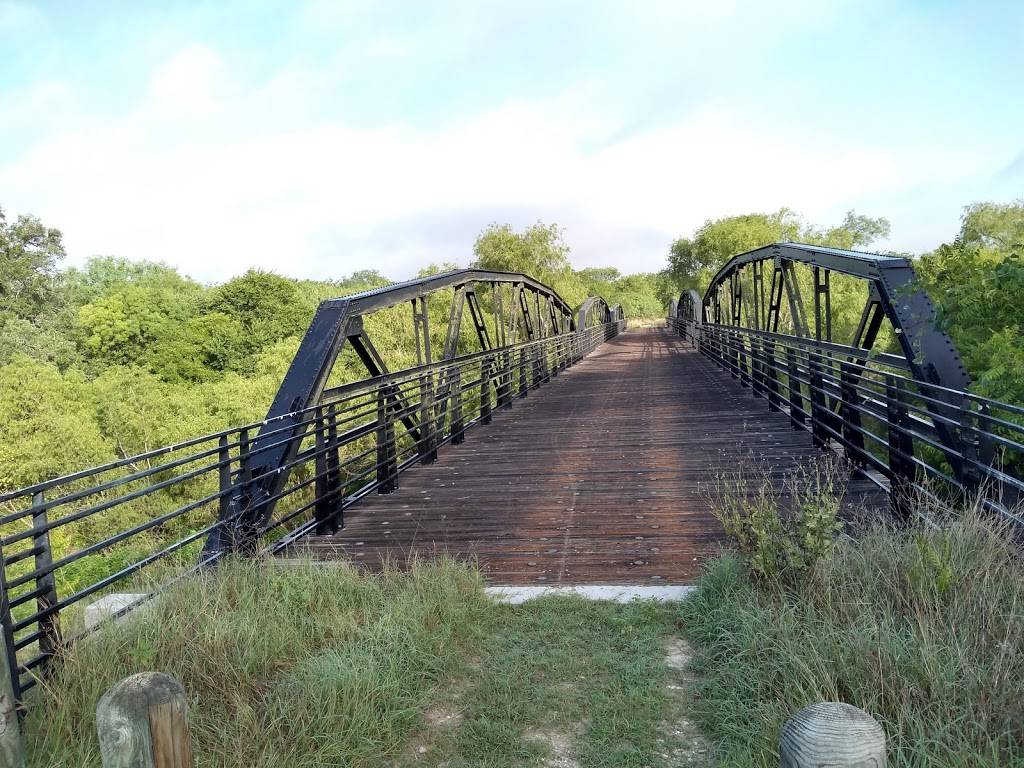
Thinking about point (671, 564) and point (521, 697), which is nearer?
point (521, 697)

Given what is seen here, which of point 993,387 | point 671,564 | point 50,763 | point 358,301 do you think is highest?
point 358,301

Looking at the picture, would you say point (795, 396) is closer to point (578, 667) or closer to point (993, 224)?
point (578, 667)

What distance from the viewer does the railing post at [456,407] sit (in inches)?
424

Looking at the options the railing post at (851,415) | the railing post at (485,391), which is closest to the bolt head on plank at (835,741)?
the railing post at (851,415)

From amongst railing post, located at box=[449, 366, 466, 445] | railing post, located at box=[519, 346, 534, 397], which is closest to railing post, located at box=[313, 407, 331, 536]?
railing post, located at box=[449, 366, 466, 445]

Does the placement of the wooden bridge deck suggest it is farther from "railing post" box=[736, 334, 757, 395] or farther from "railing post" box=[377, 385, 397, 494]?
"railing post" box=[736, 334, 757, 395]

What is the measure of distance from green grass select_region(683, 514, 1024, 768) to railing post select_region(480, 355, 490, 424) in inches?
338

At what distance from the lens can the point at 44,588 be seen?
343cm

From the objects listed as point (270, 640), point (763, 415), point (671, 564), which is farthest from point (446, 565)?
point (763, 415)

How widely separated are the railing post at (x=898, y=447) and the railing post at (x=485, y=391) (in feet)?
24.2

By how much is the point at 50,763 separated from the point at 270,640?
41.8 inches

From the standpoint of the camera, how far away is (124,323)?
50250 mm

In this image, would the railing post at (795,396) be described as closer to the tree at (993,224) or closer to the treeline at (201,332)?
the treeline at (201,332)

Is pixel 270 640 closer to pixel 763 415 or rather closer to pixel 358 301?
pixel 358 301
